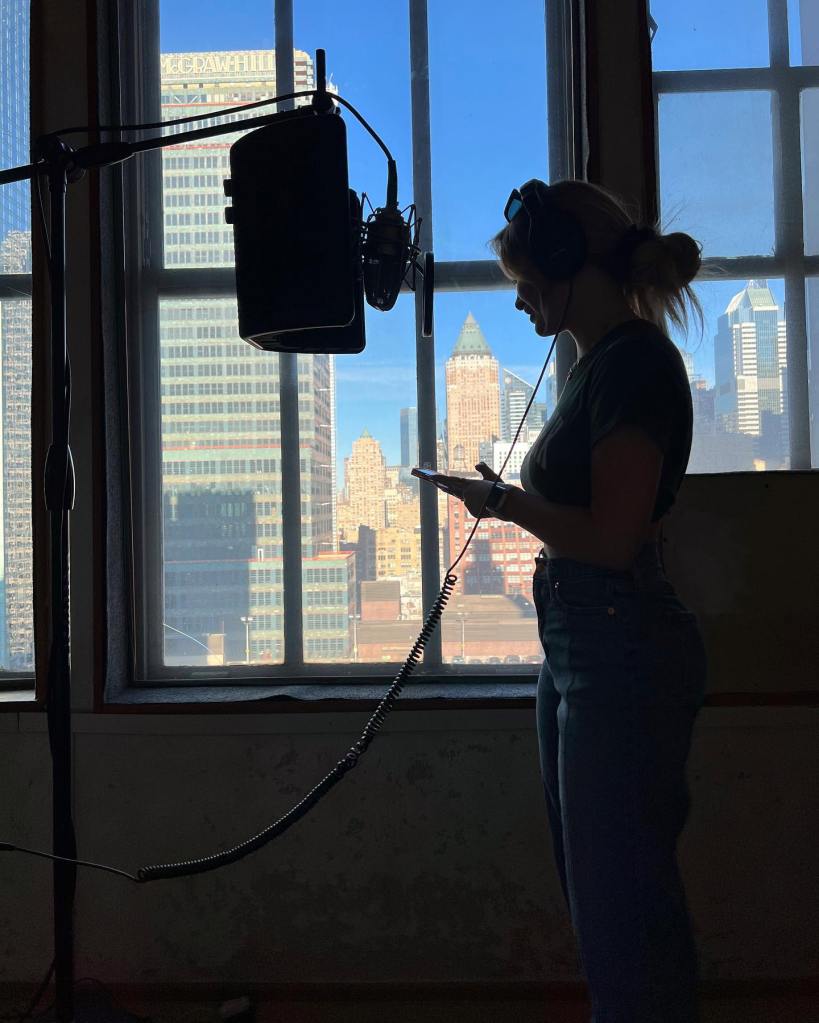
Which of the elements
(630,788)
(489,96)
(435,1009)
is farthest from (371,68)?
(435,1009)

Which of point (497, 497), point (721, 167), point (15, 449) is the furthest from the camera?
point (15, 449)

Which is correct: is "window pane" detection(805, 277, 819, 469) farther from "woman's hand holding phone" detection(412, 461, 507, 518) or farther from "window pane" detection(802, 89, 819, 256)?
"woman's hand holding phone" detection(412, 461, 507, 518)

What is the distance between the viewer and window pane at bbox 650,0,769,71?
1.78 m

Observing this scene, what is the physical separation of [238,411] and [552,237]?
1005 mm

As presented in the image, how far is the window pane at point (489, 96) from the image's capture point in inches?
73.7

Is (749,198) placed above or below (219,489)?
above

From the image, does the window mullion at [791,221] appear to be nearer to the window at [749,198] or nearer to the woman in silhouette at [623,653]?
the window at [749,198]

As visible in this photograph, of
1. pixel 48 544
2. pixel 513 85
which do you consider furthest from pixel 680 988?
pixel 513 85

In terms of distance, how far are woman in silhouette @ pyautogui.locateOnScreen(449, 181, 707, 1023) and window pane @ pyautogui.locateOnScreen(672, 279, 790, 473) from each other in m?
0.72

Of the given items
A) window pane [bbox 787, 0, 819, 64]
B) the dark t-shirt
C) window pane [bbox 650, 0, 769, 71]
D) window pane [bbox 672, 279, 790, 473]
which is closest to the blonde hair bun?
the dark t-shirt

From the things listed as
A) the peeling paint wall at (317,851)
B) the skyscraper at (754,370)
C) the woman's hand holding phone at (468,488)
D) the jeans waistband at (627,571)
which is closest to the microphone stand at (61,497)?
the peeling paint wall at (317,851)

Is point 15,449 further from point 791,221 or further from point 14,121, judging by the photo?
point 791,221

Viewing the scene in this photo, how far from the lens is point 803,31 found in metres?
1.80

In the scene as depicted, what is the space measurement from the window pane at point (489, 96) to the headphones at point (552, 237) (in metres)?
0.74
